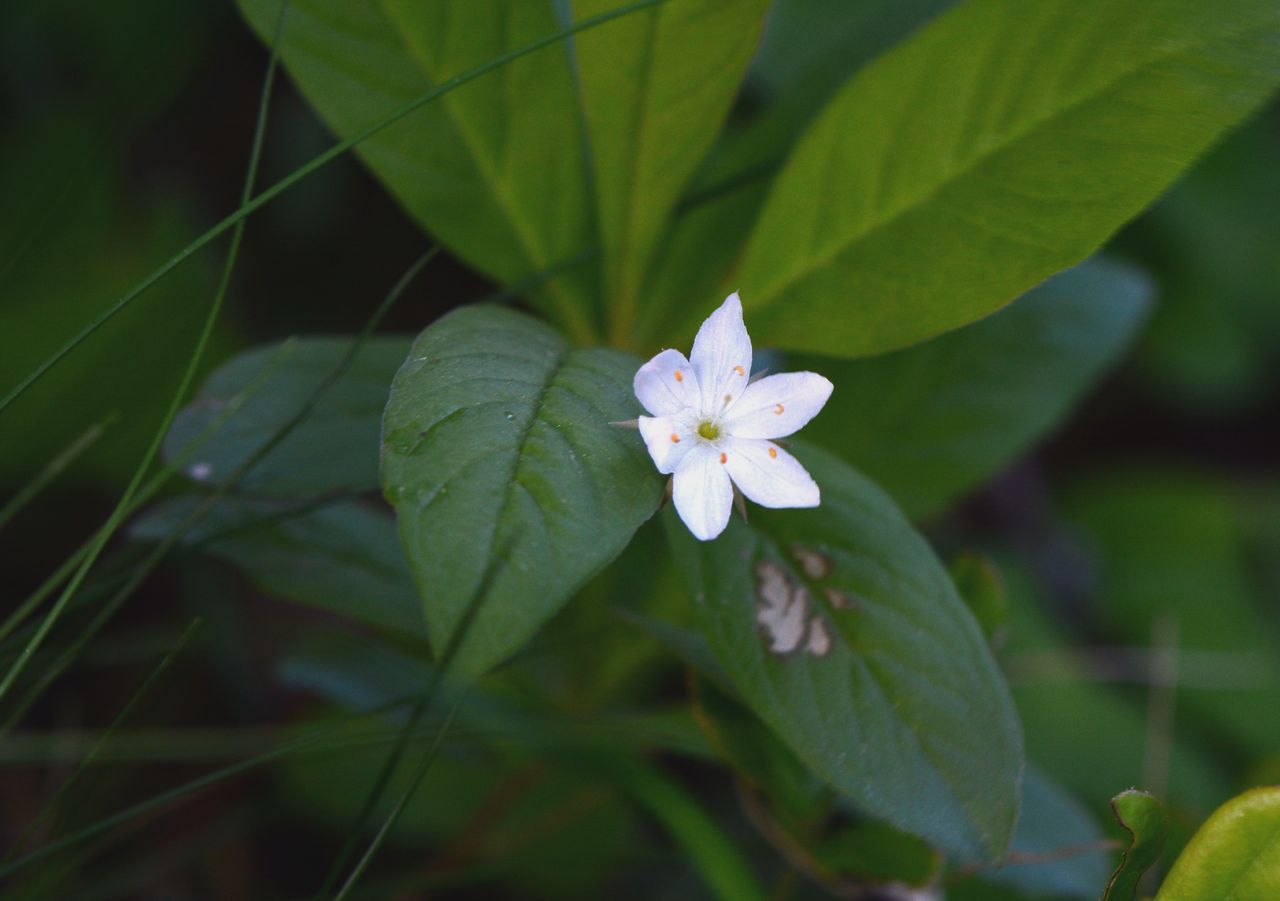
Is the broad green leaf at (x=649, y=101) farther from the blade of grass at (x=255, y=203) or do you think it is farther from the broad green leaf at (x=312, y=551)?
the broad green leaf at (x=312, y=551)

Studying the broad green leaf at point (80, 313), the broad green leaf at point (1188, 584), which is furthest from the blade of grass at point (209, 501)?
the broad green leaf at point (1188, 584)

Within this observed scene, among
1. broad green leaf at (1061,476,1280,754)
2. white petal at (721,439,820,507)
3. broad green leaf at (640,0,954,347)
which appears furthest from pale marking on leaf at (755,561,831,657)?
broad green leaf at (1061,476,1280,754)

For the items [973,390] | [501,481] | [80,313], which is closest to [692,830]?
[501,481]

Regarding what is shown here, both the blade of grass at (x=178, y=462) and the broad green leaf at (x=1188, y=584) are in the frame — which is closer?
the blade of grass at (x=178, y=462)

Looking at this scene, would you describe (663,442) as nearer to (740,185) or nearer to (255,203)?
(255,203)

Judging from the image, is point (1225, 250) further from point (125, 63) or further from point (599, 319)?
point (125, 63)

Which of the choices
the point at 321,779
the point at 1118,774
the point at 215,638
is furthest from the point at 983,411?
the point at 215,638

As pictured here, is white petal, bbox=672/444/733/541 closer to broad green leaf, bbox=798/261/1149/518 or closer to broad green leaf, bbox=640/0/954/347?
broad green leaf, bbox=640/0/954/347
